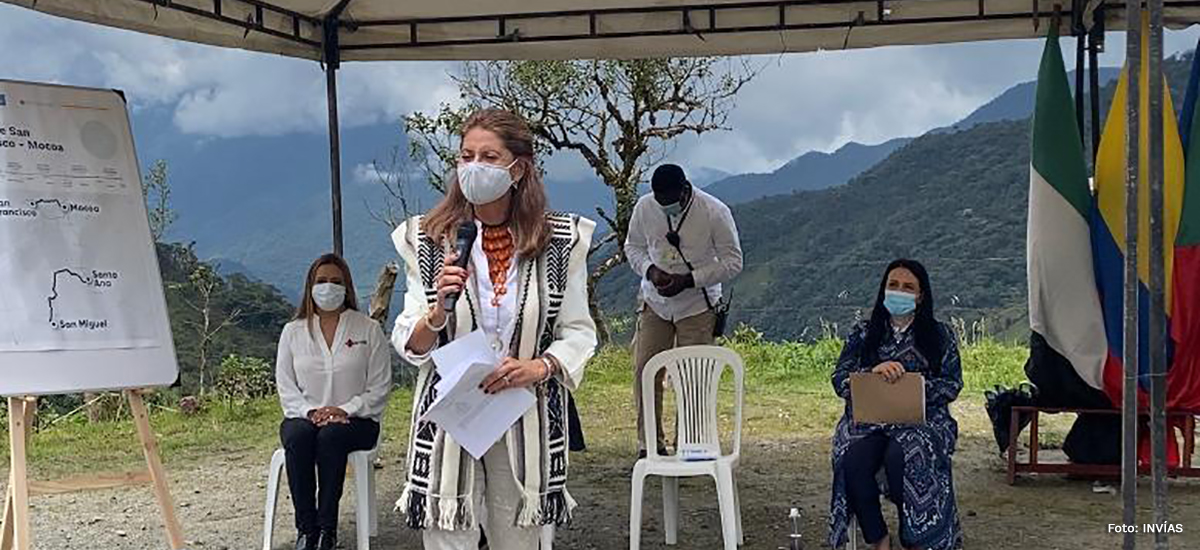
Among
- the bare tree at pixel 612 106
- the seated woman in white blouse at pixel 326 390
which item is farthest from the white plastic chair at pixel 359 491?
the bare tree at pixel 612 106

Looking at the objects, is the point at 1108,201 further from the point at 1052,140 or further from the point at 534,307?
the point at 534,307

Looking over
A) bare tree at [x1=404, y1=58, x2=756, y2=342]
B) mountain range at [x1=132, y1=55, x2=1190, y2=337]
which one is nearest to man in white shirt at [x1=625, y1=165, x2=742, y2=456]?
mountain range at [x1=132, y1=55, x2=1190, y2=337]

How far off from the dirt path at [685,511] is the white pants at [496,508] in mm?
2050

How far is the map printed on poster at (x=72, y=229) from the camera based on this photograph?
3.51 m

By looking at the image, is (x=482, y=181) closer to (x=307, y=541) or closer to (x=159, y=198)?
(x=307, y=541)

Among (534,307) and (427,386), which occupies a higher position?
(534,307)

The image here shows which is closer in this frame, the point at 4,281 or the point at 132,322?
the point at 4,281

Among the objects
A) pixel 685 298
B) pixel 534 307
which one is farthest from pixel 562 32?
pixel 534 307

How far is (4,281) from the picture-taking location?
3473mm

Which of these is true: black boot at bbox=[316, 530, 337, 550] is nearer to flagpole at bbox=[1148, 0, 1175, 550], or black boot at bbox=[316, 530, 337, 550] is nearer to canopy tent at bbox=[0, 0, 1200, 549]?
canopy tent at bbox=[0, 0, 1200, 549]

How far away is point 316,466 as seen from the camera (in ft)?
13.5

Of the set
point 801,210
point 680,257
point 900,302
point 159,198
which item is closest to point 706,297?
point 680,257

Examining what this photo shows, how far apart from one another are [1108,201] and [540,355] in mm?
3400

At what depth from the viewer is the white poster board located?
3.50 m
